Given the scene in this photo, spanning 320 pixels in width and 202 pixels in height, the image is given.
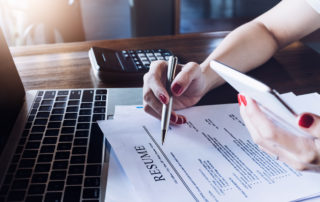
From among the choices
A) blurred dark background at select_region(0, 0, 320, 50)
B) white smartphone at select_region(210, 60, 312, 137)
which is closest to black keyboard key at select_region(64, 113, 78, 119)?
white smartphone at select_region(210, 60, 312, 137)

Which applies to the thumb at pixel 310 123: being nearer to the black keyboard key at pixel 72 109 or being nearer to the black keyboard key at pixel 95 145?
the black keyboard key at pixel 95 145

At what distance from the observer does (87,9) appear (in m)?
2.93

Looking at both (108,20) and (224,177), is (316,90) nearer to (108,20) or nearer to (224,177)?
(224,177)

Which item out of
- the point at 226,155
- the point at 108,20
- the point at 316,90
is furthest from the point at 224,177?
the point at 108,20

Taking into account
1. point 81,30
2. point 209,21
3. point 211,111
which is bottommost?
point 209,21

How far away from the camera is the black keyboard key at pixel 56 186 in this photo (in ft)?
1.27

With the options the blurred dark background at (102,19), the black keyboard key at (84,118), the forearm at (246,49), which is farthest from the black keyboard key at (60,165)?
the blurred dark background at (102,19)

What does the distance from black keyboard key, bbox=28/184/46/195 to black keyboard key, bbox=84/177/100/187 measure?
5cm

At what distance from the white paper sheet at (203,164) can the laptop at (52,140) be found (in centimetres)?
4

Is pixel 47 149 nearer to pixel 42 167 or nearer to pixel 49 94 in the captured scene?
pixel 42 167

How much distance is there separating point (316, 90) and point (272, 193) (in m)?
0.32

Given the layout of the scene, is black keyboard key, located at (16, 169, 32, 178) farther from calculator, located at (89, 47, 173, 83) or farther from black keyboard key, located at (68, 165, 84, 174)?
calculator, located at (89, 47, 173, 83)

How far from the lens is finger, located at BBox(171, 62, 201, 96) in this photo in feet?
1.72

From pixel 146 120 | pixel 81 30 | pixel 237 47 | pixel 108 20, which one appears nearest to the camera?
pixel 146 120
